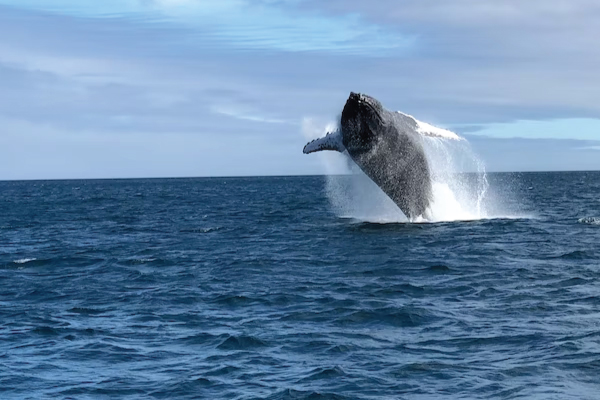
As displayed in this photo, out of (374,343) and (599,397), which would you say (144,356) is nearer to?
(374,343)

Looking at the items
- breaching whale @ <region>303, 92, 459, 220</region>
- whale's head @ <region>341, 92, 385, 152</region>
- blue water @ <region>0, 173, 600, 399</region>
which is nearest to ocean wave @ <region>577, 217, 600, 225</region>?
blue water @ <region>0, 173, 600, 399</region>

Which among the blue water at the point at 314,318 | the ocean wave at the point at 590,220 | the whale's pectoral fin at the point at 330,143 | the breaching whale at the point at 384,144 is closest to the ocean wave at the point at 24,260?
the blue water at the point at 314,318

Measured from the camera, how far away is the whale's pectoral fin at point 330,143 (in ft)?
71.0

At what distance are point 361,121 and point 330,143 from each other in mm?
1433

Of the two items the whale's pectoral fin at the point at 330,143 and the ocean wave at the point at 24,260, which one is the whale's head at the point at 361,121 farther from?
the ocean wave at the point at 24,260

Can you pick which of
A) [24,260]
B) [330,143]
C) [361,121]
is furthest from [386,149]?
[24,260]

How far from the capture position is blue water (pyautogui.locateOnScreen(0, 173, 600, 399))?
1005 cm

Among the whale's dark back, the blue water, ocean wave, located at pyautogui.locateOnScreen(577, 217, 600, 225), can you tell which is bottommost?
the blue water

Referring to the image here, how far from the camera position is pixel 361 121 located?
20.7 meters

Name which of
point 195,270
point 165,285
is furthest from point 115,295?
point 195,270

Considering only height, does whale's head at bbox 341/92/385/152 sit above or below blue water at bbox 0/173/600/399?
above

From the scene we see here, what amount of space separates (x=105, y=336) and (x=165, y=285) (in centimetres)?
466

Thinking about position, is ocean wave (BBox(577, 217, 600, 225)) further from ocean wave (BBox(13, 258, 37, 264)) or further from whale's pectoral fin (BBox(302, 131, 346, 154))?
ocean wave (BBox(13, 258, 37, 264))

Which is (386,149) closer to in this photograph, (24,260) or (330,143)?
(330,143)
